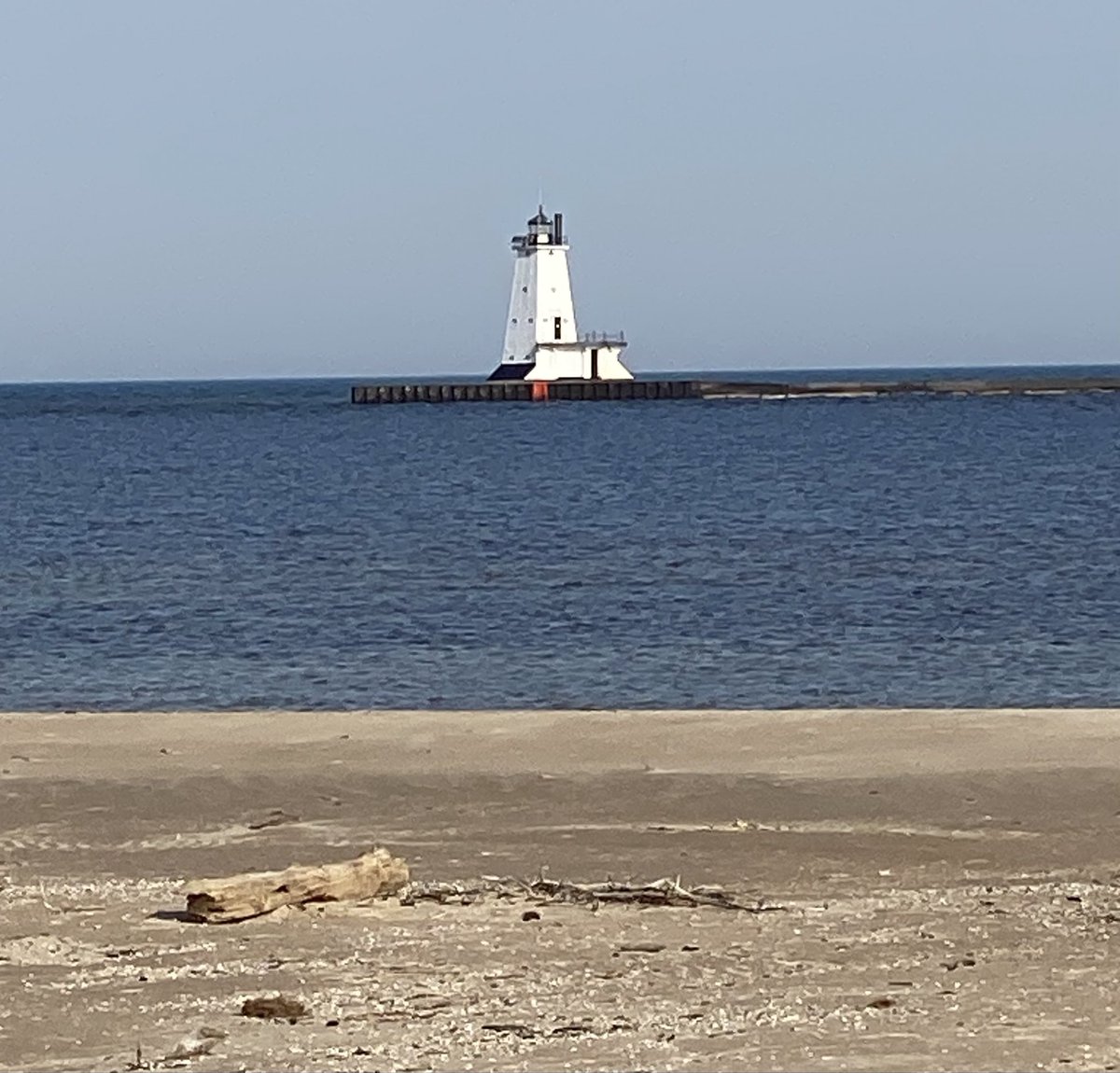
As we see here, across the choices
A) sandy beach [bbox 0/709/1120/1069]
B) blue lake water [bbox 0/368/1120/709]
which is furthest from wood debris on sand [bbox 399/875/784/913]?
blue lake water [bbox 0/368/1120/709]

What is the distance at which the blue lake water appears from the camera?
2072 centimetres

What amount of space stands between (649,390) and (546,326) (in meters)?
23.1

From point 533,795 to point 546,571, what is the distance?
65.1ft

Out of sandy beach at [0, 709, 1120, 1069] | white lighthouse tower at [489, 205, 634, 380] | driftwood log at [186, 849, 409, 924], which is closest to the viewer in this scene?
sandy beach at [0, 709, 1120, 1069]

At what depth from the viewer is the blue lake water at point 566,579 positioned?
20719 millimetres

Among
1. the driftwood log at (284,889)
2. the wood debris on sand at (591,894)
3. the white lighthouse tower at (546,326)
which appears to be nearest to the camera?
the driftwood log at (284,889)

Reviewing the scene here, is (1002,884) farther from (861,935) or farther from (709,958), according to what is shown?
(709,958)

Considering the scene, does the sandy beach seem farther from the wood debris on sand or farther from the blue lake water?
the blue lake water

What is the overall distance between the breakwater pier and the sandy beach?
9639 centimetres

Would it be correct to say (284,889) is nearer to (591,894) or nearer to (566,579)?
(591,894)

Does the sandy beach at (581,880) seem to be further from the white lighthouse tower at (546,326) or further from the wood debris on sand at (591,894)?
the white lighthouse tower at (546,326)

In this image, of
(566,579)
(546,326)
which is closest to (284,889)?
(566,579)

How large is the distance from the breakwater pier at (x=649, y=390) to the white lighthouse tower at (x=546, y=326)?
618 mm

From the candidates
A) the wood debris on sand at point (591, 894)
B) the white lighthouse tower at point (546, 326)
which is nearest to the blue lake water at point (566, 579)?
the wood debris on sand at point (591, 894)
